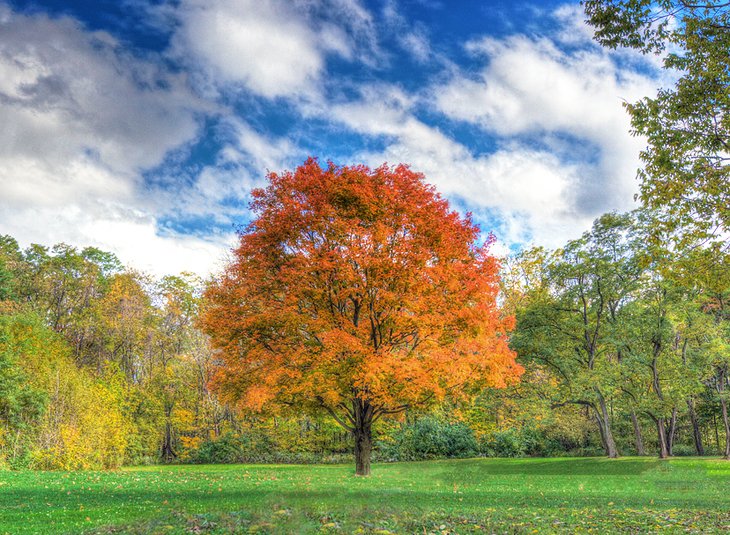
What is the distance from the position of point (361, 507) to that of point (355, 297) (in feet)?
23.6

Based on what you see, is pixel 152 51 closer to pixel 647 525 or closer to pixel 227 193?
pixel 227 193

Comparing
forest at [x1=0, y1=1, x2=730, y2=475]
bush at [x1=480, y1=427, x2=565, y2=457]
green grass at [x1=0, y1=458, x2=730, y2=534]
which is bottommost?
bush at [x1=480, y1=427, x2=565, y2=457]

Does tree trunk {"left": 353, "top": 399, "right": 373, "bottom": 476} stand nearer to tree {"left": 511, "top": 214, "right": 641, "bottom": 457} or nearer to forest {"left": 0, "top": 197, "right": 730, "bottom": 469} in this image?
forest {"left": 0, "top": 197, "right": 730, "bottom": 469}

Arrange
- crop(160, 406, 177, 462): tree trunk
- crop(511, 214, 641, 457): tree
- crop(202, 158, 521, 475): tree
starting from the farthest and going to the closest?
1. crop(160, 406, 177, 462): tree trunk
2. crop(511, 214, 641, 457): tree
3. crop(202, 158, 521, 475): tree

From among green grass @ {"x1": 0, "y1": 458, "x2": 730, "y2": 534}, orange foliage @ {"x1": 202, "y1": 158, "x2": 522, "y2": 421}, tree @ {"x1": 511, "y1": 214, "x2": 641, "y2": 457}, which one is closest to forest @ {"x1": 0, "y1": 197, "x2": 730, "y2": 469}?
tree @ {"x1": 511, "y1": 214, "x2": 641, "y2": 457}

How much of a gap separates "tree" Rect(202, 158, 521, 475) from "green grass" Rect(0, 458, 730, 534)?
327 centimetres

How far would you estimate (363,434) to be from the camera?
17.3m

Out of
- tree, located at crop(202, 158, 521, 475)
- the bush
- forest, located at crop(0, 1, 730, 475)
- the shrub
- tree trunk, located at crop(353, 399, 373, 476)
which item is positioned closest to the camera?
forest, located at crop(0, 1, 730, 475)

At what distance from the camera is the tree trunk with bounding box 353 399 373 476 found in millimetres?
17219

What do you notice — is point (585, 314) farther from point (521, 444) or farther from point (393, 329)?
point (393, 329)

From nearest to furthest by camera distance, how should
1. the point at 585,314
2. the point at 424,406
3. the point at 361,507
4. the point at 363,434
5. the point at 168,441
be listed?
the point at 361,507, the point at 424,406, the point at 363,434, the point at 585,314, the point at 168,441

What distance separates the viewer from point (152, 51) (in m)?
17.2

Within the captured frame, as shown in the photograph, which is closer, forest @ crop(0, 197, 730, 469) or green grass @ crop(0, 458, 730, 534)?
green grass @ crop(0, 458, 730, 534)

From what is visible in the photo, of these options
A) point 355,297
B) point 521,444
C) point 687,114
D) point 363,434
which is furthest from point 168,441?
point 687,114
